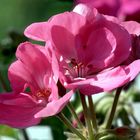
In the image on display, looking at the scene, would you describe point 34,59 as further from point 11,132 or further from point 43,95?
point 11,132

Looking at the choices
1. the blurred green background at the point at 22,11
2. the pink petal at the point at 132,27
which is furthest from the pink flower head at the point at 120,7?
the blurred green background at the point at 22,11

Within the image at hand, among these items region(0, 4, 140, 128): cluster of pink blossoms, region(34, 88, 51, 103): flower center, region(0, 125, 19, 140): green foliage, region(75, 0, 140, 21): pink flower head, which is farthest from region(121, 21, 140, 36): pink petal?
region(0, 125, 19, 140): green foliage

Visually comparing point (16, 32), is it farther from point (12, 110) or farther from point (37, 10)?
point (37, 10)

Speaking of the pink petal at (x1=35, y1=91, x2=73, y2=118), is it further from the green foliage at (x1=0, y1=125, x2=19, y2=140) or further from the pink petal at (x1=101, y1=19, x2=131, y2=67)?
the green foliage at (x1=0, y1=125, x2=19, y2=140)

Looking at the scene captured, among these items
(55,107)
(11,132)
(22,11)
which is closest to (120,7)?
(11,132)

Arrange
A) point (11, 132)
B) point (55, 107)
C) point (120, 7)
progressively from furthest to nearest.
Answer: point (11, 132), point (120, 7), point (55, 107)

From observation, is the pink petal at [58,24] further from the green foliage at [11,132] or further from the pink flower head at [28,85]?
the green foliage at [11,132]
